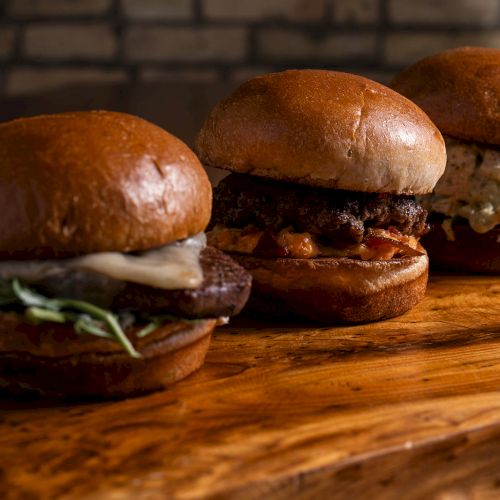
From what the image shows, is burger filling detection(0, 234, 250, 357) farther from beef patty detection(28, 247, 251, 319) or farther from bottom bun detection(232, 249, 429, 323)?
bottom bun detection(232, 249, 429, 323)

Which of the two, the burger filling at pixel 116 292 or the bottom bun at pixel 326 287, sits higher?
the burger filling at pixel 116 292

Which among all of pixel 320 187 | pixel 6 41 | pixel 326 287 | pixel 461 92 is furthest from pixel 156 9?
pixel 326 287

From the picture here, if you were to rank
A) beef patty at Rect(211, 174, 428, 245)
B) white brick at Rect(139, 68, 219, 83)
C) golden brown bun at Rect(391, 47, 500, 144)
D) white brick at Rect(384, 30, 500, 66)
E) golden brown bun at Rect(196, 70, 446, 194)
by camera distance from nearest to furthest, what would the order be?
1. golden brown bun at Rect(196, 70, 446, 194)
2. beef patty at Rect(211, 174, 428, 245)
3. golden brown bun at Rect(391, 47, 500, 144)
4. white brick at Rect(139, 68, 219, 83)
5. white brick at Rect(384, 30, 500, 66)

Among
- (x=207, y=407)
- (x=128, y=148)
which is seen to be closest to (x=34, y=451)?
(x=207, y=407)

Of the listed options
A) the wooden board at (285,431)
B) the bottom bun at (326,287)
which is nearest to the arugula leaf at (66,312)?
the wooden board at (285,431)

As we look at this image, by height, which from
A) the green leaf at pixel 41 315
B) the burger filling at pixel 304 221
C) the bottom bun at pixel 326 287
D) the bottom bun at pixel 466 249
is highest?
the green leaf at pixel 41 315

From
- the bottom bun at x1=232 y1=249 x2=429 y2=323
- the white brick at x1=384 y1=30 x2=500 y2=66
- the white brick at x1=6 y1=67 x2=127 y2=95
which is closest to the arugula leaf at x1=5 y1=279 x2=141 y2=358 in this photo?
the bottom bun at x1=232 y1=249 x2=429 y2=323

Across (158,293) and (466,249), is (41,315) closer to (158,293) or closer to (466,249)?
(158,293)

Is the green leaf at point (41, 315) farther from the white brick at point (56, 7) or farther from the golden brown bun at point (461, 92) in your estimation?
the white brick at point (56, 7)
